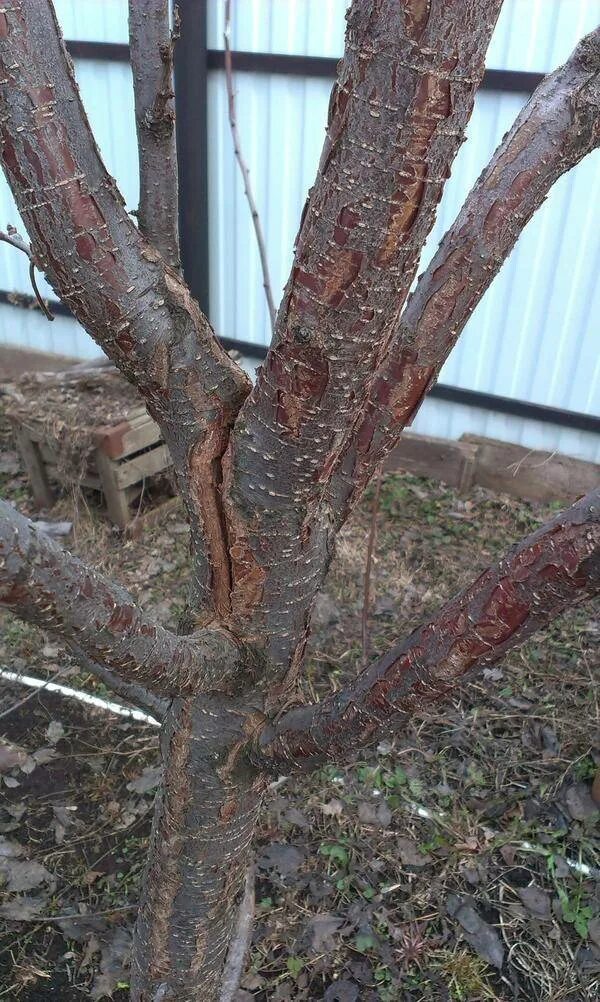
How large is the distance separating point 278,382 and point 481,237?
46 cm

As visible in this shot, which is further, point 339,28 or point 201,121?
point 201,121

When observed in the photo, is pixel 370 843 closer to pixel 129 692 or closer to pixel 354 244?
pixel 129 692

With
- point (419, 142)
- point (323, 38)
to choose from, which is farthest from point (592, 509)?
point (323, 38)

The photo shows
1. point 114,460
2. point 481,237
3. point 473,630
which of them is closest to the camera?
point 473,630

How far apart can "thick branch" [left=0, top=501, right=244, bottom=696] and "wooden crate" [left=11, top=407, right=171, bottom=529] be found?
257 cm

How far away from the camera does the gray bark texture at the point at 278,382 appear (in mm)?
785

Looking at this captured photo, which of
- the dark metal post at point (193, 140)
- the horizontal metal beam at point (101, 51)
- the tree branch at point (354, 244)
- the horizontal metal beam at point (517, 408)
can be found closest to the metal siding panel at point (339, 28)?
the dark metal post at point (193, 140)

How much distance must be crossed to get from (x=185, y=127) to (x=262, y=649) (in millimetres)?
3880

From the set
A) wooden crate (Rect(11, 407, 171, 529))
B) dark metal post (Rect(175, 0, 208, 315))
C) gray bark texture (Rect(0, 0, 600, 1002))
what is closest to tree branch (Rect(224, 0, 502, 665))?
gray bark texture (Rect(0, 0, 600, 1002))

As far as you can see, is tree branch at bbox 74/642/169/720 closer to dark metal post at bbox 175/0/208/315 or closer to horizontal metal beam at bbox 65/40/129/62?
dark metal post at bbox 175/0/208/315

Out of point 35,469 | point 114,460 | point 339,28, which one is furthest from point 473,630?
point 339,28

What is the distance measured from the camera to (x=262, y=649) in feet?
4.32

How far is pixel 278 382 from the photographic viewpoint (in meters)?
0.98

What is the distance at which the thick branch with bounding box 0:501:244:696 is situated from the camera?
30.3 inches
